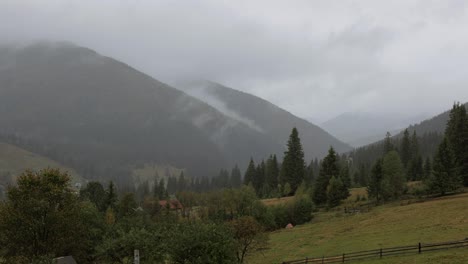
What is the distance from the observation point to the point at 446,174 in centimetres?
7600

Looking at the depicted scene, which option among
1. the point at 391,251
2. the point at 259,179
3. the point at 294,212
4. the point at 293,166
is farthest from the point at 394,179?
the point at 259,179

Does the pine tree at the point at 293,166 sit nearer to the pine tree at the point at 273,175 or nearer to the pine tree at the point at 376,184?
the pine tree at the point at 273,175

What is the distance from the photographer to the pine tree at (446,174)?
250ft

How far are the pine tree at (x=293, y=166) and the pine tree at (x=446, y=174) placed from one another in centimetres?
4846

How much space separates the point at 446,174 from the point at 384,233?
27250 mm

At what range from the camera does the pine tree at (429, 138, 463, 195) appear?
76.1 metres

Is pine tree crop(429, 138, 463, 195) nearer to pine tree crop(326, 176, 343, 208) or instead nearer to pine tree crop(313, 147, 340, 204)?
pine tree crop(326, 176, 343, 208)

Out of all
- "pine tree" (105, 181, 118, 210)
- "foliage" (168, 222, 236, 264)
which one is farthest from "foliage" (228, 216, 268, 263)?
"pine tree" (105, 181, 118, 210)

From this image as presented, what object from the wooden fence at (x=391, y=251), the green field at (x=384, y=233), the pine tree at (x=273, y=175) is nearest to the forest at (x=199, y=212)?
the pine tree at (x=273, y=175)

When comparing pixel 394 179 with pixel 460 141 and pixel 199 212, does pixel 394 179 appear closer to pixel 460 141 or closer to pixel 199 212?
pixel 460 141

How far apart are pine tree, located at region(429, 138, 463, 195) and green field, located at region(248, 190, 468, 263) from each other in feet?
11.8

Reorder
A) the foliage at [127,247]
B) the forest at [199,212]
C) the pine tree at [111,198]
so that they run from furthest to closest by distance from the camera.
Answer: the pine tree at [111,198] → the foliage at [127,247] → the forest at [199,212]

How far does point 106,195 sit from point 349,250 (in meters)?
75.9

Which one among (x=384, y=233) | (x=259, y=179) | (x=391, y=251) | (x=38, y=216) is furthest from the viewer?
(x=259, y=179)
